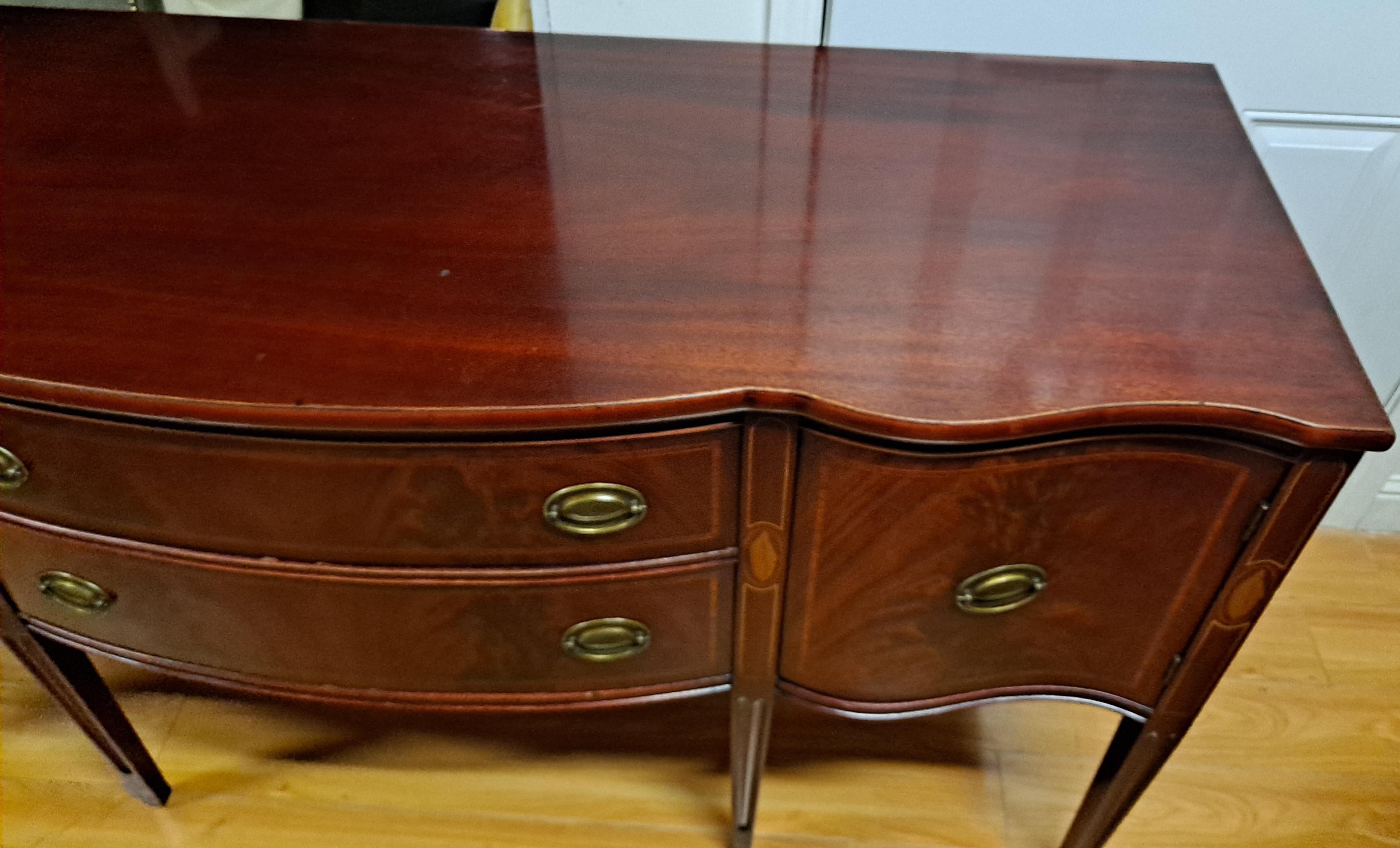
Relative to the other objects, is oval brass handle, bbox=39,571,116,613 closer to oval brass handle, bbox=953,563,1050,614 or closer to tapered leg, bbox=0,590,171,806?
tapered leg, bbox=0,590,171,806

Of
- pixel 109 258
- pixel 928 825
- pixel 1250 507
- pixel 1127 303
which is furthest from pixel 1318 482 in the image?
pixel 109 258

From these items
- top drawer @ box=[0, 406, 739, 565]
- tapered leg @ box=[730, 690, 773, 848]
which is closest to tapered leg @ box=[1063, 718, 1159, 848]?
tapered leg @ box=[730, 690, 773, 848]

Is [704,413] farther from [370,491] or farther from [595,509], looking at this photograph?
[370,491]

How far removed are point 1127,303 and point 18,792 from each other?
131 centimetres

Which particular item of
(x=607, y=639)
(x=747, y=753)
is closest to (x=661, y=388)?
(x=607, y=639)

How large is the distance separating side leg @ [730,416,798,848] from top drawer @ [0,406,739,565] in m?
0.01

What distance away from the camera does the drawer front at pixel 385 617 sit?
0.73m

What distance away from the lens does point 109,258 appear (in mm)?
691

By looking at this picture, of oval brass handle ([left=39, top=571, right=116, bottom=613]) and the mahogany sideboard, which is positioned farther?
oval brass handle ([left=39, top=571, right=116, bottom=613])

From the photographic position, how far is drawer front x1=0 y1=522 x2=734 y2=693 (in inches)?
28.6

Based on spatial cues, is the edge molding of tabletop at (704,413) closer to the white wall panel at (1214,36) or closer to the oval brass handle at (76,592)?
the oval brass handle at (76,592)

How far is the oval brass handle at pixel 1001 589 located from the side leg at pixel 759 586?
0.45 ft

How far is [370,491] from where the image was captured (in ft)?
2.14

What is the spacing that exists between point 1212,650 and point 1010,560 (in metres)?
0.18
